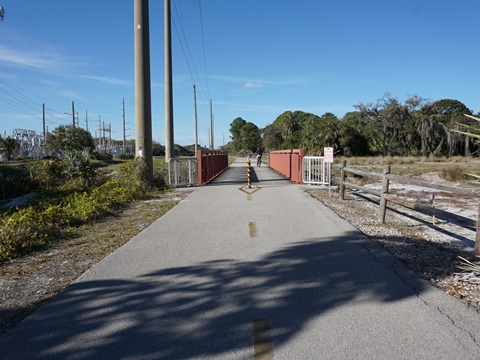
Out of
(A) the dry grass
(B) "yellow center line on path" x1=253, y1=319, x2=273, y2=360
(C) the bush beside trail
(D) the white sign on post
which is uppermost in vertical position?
(D) the white sign on post

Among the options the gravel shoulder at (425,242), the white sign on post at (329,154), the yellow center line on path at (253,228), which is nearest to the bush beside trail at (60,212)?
the yellow center line on path at (253,228)

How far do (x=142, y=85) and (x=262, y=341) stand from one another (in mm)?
13998

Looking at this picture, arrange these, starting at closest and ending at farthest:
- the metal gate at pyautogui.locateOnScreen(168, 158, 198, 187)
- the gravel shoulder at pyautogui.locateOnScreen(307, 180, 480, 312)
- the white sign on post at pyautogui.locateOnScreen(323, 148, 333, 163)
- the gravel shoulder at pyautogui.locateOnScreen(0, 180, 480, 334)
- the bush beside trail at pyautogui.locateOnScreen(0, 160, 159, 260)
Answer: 1. the gravel shoulder at pyautogui.locateOnScreen(0, 180, 480, 334)
2. the gravel shoulder at pyautogui.locateOnScreen(307, 180, 480, 312)
3. the bush beside trail at pyautogui.locateOnScreen(0, 160, 159, 260)
4. the white sign on post at pyautogui.locateOnScreen(323, 148, 333, 163)
5. the metal gate at pyautogui.locateOnScreen(168, 158, 198, 187)

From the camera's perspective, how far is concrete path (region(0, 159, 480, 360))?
3.29 m

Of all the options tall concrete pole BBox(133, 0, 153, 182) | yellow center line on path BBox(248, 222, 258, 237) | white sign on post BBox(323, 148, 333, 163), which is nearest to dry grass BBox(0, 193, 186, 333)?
yellow center line on path BBox(248, 222, 258, 237)

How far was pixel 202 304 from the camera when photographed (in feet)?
13.7

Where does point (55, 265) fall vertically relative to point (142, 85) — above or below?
below

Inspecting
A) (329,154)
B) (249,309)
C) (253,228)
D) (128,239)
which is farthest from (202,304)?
(329,154)

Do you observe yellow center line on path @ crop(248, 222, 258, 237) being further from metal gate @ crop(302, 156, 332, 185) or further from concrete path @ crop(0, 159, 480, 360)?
metal gate @ crop(302, 156, 332, 185)

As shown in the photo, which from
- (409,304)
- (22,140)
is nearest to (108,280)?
(409,304)

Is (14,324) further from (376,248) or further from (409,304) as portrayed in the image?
(376,248)

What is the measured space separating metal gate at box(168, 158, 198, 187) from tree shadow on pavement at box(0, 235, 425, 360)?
11.7m

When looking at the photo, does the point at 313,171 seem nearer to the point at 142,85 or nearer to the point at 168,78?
the point at 142,85

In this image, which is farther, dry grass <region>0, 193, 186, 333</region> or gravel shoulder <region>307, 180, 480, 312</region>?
gravel shoulder <region>307, 180, 480, 312</region>
